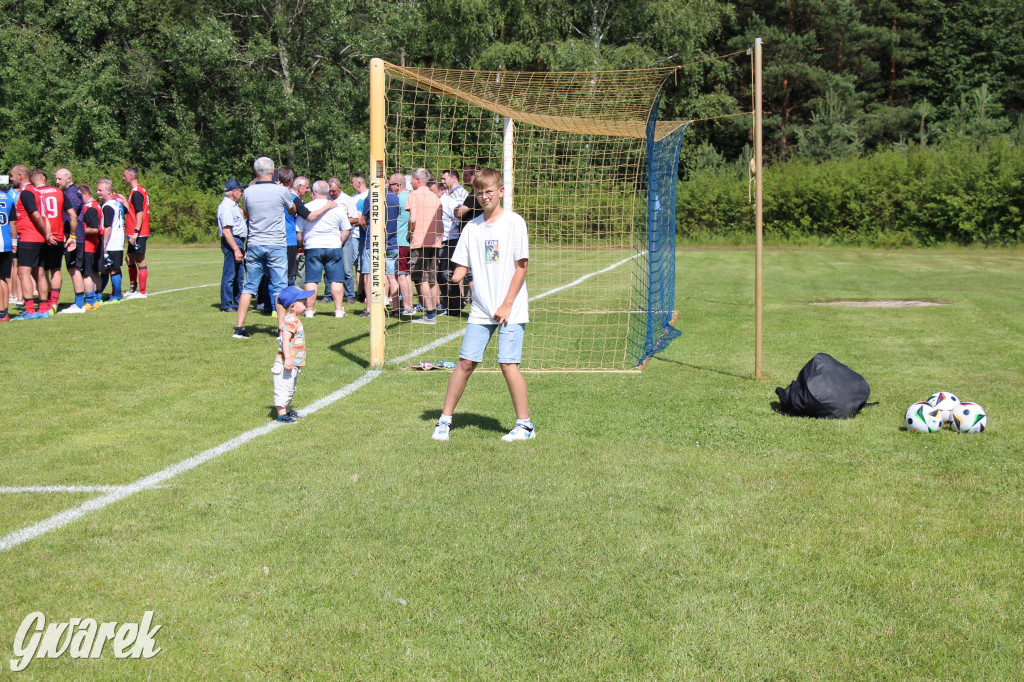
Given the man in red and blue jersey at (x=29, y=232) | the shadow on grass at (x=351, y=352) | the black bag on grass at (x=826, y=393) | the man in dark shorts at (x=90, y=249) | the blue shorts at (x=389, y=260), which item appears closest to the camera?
the black bag on grass at (x=826, y=393)

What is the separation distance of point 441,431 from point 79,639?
3.27m

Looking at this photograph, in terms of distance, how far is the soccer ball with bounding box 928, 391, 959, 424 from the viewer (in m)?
7.02

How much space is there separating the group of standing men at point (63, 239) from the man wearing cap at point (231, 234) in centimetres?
213

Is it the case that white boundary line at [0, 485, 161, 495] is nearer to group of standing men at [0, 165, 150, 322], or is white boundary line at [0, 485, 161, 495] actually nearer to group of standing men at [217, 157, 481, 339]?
group of standing men at [217, 157, 481, 339]

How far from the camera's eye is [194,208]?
36.5 metres

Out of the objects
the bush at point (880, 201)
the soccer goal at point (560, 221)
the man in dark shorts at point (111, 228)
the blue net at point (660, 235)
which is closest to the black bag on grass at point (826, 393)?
the soccer goal at point (560, 221)

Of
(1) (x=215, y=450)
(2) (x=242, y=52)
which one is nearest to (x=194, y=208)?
(2) (x=242, y=52)

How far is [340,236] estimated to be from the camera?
42.7 ft

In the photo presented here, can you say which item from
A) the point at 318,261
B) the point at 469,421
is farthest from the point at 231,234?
the point at 469,421

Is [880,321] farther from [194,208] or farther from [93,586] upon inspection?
[194,208]

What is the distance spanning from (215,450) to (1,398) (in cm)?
287

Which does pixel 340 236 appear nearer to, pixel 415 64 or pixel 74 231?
pixel 74 231

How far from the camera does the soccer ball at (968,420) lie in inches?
273

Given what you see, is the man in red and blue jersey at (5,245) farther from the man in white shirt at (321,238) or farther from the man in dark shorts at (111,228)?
the man in white shirt at (321,238)
